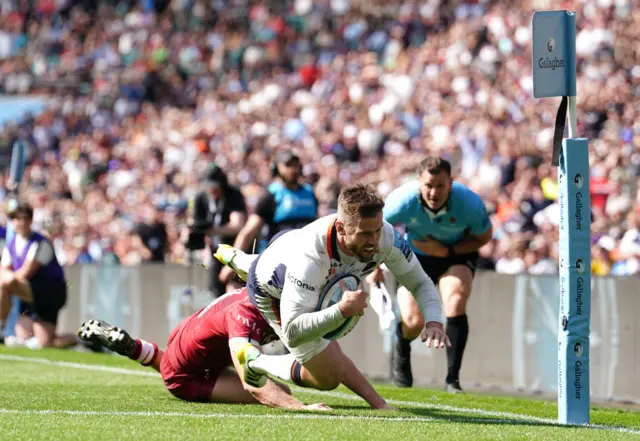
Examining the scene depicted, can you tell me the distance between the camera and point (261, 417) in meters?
7.79

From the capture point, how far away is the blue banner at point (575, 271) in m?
7.63

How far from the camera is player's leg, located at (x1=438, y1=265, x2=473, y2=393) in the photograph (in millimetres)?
10836

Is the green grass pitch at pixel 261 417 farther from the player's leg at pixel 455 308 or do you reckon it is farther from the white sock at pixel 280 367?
the player's leg at pixel 455 308

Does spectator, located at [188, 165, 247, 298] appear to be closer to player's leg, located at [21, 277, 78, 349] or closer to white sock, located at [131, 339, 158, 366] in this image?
player's leg, located at [21, 277, 78, 349]

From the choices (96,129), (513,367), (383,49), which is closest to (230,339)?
(513,367)

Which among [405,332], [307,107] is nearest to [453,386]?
[405,332]

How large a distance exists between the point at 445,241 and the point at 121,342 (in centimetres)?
302

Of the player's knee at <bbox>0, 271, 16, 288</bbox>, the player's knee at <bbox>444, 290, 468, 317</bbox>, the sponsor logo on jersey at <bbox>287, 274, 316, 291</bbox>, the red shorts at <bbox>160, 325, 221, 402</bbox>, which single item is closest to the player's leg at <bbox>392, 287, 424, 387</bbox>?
the player's knee at <bbox>444, 290, 468, 317</bbox>

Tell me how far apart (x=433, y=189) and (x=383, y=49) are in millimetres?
16982

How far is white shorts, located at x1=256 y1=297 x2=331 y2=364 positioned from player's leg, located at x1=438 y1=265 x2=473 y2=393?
3.11 metres

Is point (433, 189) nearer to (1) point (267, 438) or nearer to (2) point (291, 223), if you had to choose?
(2) point (291, 223)

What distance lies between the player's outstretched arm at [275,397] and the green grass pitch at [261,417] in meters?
0.12

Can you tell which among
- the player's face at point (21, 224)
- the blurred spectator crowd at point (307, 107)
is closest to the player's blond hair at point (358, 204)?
the blurred spectator crowd at point (307, 107)

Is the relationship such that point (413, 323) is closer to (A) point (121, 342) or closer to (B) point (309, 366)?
(A) point (121, 342)
